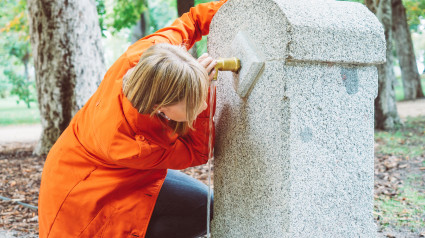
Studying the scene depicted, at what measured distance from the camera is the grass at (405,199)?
10.8ft

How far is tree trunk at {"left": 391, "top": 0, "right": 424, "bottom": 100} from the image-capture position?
14.0m

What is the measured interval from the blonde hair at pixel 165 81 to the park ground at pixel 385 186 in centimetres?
214

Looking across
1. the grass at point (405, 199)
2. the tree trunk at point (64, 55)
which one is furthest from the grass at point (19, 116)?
the grass at point (405, 199)

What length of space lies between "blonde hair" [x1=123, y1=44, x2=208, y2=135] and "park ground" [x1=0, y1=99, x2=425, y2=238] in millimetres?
2144

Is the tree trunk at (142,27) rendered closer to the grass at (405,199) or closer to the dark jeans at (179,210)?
the grass at (405,199)

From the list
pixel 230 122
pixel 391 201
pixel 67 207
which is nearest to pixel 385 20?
pixel 391 201

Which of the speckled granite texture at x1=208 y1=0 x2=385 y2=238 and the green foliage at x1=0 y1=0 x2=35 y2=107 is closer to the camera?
the speckled granite texture at x1=208 y1=0 x2=385 y2=238

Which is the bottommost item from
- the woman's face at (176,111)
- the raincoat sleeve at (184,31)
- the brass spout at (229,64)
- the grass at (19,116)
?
the grass at (19,116)

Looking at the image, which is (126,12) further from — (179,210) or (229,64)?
(229,64)

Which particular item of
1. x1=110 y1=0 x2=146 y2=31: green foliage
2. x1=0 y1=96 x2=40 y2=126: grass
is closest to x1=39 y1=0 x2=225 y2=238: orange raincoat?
x1=110 y1=0 x2=146 y2=31: green foliage

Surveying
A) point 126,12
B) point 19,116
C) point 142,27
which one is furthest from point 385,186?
point 19,116

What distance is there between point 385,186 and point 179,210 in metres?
2.95

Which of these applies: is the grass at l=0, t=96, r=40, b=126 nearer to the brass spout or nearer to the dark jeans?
the dark jeans

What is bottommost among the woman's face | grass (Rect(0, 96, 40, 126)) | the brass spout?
grass (Rect(0, 96, 40, 126))
